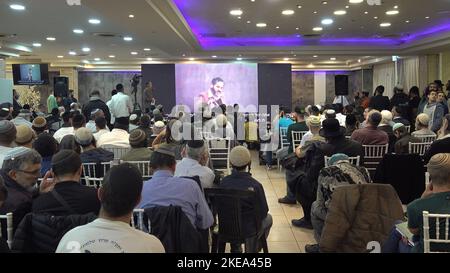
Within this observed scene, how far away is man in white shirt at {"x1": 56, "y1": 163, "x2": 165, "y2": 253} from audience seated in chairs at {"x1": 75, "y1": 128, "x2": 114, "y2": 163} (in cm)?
288

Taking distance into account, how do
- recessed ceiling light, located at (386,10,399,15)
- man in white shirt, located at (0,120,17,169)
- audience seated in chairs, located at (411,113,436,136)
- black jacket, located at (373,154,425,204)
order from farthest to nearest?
recessed ceiling light, located at (386,10,399,15), audience seated in chairs, located at (411,113,436,136), black jacket, located at (373,154,425,204), man in white shirt, located at (0,120,17,169)

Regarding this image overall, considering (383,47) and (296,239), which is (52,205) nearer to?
(296,239)

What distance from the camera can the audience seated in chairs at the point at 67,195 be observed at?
2.51m

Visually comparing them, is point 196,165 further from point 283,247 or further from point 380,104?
point 380,104

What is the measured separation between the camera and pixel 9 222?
8.21 ft

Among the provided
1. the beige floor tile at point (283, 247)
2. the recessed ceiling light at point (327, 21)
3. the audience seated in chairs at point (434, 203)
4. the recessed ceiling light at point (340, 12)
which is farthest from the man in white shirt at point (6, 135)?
the recessed ceiling light at point (327, 21)

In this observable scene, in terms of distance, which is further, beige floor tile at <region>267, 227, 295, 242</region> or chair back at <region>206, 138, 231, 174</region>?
chair back at <region>206, 138, 231, 174</region>

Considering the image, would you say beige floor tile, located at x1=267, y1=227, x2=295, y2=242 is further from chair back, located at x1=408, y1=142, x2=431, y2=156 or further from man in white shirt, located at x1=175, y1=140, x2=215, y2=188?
chair back, located at x1=408, y1=142, x2=431, y2=156

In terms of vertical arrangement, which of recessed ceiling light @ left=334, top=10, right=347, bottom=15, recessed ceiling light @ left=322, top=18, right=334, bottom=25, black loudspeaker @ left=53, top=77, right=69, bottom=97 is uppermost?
recessed ceiling light @ left=322, top=18, right=334, bottom=25

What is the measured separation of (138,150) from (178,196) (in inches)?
76.8

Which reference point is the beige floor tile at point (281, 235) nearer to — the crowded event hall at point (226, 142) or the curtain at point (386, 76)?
the crowded event hall at point (226, 142)

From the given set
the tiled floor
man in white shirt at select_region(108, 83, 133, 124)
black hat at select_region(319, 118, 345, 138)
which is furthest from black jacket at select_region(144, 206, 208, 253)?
man in white shirt at select_region(108, 83, 133, 124)

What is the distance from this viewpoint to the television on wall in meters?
15.0
